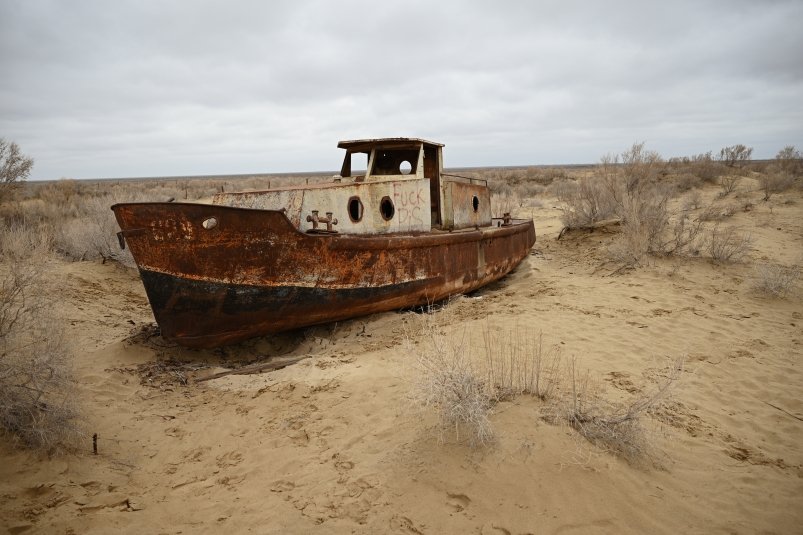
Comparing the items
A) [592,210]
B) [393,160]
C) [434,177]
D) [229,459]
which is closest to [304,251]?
[229,459]

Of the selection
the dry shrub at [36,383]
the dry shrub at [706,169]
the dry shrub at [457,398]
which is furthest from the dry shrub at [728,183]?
the dry shrub at [36,383]

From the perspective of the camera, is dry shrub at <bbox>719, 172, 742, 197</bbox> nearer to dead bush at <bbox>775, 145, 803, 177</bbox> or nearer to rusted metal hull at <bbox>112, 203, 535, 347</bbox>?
dead bush at <bbox>775, 145, 803, 177</bbox>

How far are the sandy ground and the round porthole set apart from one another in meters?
1.29

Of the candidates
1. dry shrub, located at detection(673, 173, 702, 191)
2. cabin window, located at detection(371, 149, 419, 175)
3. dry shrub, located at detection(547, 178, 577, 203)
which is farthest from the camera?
dry shrub, located at detection(673, 173, 702, 191)

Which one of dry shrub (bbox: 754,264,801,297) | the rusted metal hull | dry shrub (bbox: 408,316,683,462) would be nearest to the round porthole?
the rusted metal hull

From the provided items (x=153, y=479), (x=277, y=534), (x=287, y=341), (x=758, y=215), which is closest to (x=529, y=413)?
(x=277, y=534)

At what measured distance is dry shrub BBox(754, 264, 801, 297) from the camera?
6703 millimetres

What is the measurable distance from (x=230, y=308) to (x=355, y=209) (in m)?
2.02

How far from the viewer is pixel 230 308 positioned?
4586mm

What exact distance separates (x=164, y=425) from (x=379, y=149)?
4.76 metres

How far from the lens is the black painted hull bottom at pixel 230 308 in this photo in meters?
4.43

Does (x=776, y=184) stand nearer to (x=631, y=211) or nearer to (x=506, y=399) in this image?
(x=631, y=211)

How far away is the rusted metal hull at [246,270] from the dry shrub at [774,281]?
5347 millimetres

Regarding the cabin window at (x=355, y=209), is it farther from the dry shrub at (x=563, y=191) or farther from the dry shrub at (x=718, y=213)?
the dry shrub at (x=718, y=213)
